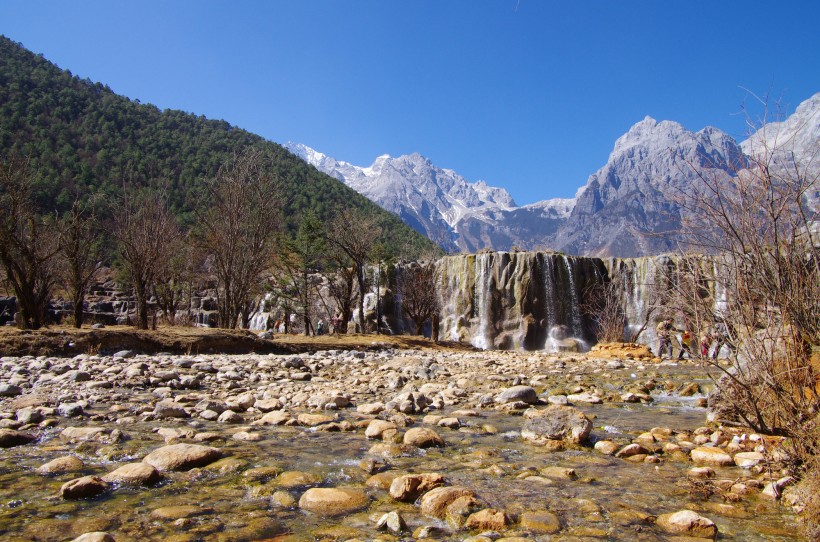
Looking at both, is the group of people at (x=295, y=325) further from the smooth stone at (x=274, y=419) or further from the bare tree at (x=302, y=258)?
the smooth stone at (x=274, y=419)

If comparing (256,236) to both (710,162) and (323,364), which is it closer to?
(323,364)

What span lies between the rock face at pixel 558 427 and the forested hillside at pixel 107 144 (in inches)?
1618

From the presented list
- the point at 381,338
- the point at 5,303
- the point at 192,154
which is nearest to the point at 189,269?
the point at 5,303

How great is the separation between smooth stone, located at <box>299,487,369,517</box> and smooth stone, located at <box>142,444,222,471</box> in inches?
51.3

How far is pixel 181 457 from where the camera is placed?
433cm

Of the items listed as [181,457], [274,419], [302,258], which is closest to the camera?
[181,457]

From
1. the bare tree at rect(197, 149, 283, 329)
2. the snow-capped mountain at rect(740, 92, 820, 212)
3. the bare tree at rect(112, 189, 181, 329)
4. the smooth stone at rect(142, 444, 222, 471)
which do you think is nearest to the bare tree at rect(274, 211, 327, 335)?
the bare tree at rect(197, 149, 283, 329)

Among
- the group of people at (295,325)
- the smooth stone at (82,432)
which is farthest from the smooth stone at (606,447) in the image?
the group of people at (295,325)

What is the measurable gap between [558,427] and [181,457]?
13.2ft

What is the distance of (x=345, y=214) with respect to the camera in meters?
27.9

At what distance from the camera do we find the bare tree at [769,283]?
3.49 metres

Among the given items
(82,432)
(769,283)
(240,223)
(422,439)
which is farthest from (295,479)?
(240,223)

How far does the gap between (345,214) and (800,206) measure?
82.7 feet

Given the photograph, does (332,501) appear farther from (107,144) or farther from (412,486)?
(107,144)
